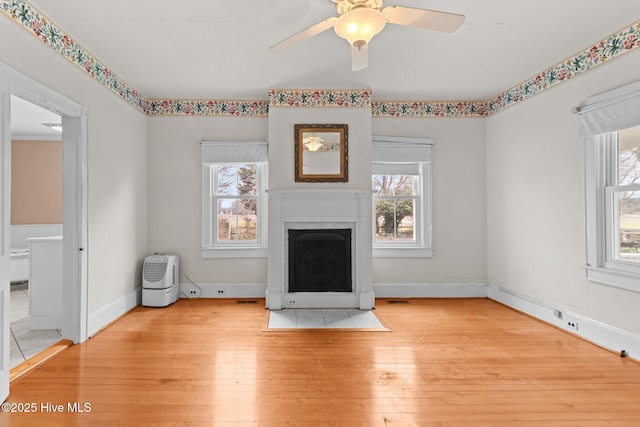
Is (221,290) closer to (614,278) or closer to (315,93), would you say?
(315,93)

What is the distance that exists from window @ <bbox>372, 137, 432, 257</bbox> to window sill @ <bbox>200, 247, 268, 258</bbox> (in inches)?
60.4

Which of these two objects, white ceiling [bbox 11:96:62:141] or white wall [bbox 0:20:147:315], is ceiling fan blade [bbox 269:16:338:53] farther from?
white ceiling [bbox 11:96:62:141]

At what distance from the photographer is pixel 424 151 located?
485 cm

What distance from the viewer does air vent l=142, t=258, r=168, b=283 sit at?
438 centimetres

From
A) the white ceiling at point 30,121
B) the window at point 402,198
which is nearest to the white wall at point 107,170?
the white ceiling at point 30,121

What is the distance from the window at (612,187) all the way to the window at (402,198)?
187cm

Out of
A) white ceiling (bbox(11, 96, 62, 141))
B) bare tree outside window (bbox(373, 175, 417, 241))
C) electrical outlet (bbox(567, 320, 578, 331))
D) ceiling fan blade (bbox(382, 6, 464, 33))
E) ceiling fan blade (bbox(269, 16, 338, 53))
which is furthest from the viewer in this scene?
bare tree outside window (bbox(373, 175, 417, 241))

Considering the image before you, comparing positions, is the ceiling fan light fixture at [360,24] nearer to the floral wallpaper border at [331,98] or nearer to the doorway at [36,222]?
the floral wallpaper border at [331,98]

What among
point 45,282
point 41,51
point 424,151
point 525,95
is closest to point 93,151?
point 41,51

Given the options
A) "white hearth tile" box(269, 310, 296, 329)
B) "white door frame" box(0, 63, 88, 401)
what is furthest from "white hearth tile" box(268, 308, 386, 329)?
"white door frame" box(0, 63, 88, 401)

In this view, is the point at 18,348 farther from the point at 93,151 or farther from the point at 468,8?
the point at 468,8

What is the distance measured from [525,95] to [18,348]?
549 cm

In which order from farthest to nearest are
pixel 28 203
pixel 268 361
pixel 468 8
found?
pixel 28 203, pixel 268 361, pixel 468 8

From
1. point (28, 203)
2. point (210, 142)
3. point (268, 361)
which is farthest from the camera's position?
point (28, 203)
